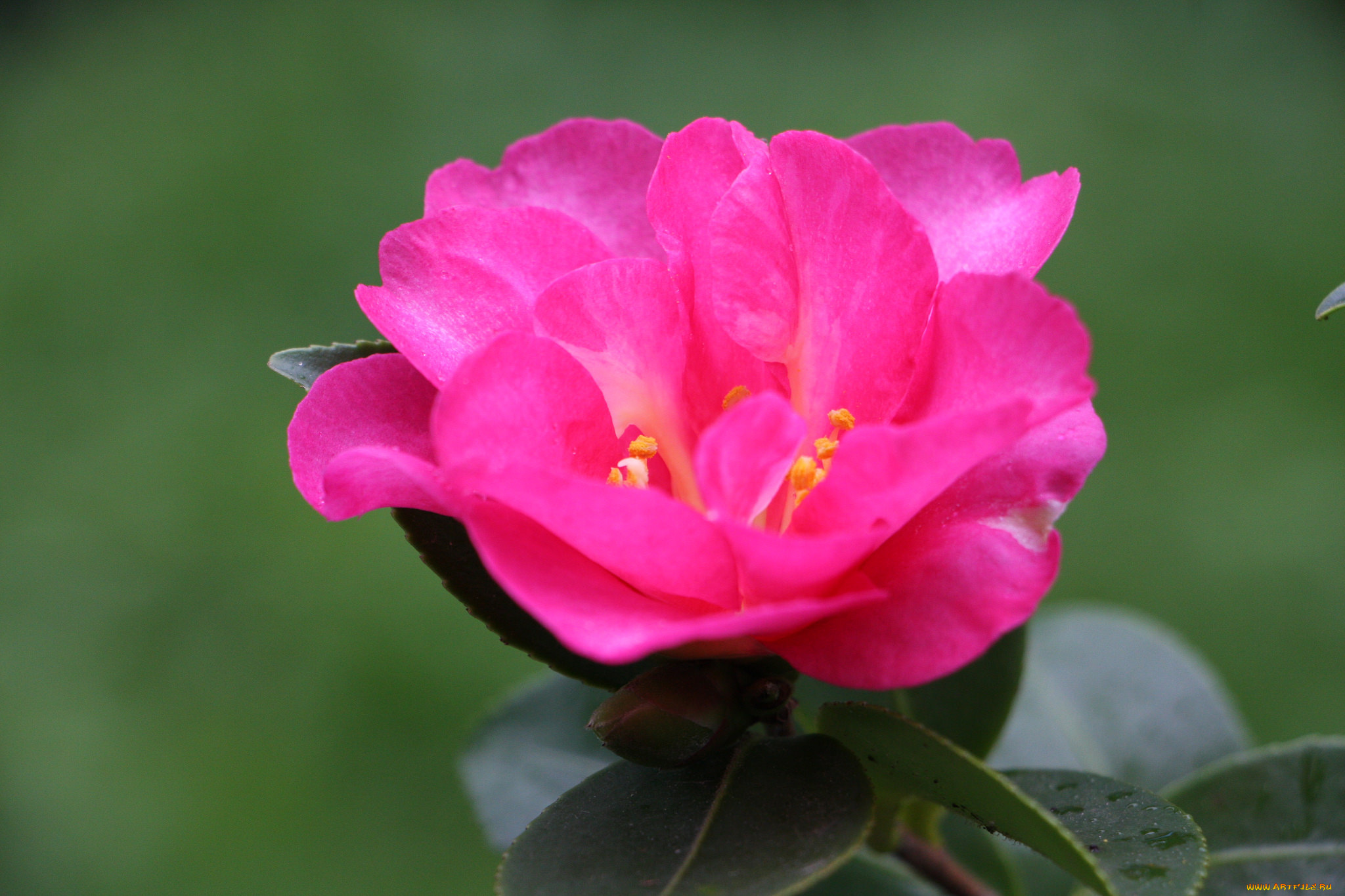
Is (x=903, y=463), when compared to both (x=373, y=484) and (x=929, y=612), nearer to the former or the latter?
(x=929, y=612)

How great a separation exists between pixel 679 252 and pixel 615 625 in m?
0.25

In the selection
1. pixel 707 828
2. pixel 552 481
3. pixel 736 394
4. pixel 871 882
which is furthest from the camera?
pixel 871 882

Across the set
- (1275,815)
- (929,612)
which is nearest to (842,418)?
(929,612)

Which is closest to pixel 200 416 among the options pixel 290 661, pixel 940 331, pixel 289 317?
pixel 289 317

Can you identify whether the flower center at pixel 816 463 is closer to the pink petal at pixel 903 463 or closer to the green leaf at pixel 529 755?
the pink petal at pixel 903 463

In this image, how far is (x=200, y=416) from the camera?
3.11 meters

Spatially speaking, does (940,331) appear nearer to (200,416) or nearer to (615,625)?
(615,625)

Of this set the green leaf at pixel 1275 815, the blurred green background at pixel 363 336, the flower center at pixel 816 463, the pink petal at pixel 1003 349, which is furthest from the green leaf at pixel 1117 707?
the blurred green background at pixel 363 336

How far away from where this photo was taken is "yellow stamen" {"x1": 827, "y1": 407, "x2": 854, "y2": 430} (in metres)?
0.70

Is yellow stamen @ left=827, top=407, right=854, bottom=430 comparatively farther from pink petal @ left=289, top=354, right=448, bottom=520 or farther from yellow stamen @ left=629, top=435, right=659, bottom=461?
pink petal @ left=289, top=354, right=448, bottom=520

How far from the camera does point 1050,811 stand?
73 centimetres

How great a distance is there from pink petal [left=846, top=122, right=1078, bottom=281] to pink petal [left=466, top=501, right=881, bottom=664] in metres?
0.23

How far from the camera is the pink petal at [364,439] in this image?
1.95ft

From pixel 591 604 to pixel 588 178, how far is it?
33 cm
